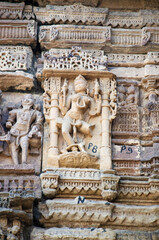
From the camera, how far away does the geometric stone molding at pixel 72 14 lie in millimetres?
9367

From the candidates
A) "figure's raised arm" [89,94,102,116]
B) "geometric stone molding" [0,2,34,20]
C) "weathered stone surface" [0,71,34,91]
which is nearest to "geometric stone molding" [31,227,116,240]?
"figure's raised arm" [89,94,102,116]

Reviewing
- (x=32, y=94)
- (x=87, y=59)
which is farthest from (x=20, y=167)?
(x=87, y=59)

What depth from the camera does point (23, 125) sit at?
834 centimetres

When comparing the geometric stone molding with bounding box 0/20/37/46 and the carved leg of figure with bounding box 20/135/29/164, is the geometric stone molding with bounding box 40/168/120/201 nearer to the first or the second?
the carved leg of figure with bounding box 20/135/29/164

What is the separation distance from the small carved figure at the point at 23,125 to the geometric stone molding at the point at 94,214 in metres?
0.85

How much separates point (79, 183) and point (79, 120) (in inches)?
37.9

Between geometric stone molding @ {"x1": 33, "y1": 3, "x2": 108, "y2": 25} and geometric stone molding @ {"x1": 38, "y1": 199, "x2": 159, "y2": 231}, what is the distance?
3.07 meters

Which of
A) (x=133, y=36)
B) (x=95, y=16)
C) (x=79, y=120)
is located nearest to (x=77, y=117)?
(x=79, y=120)

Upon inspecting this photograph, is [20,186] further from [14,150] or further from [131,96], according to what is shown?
[131,96]

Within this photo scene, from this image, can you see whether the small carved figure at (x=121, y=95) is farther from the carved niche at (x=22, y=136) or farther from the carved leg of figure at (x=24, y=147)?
the carved leg of figure at (x=24, y=147)

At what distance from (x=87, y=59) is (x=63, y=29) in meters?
0.76

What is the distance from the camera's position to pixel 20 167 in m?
7.89

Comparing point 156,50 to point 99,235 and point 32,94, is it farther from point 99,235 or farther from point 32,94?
point 99,235

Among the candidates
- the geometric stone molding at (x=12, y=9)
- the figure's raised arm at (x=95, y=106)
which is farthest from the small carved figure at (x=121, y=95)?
the geometric stone molding at (x=12, y=9)
